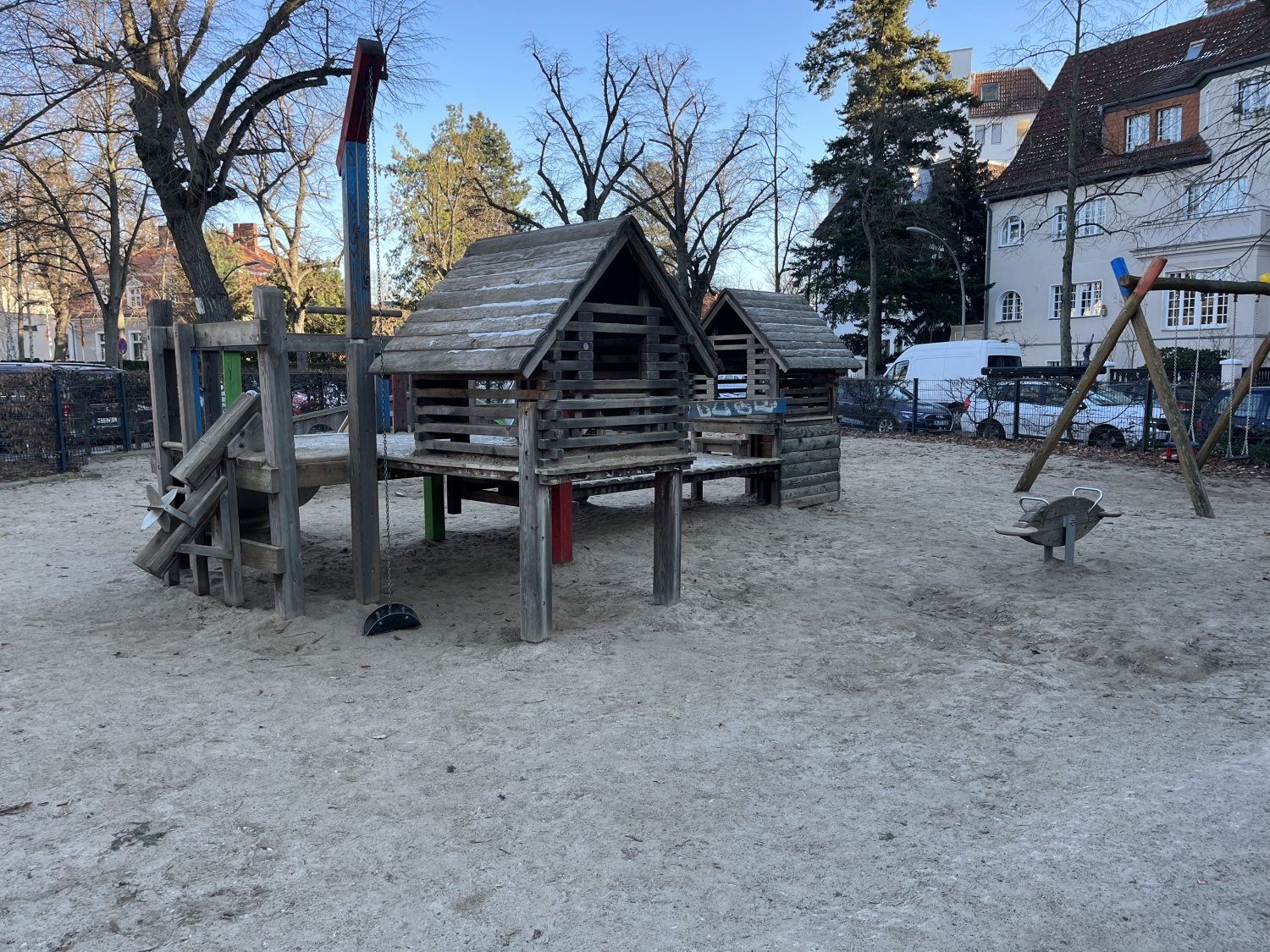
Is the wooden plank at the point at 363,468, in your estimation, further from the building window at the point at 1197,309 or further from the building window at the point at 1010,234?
the building window at the point at 1010,234

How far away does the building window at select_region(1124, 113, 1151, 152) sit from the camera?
110 ft

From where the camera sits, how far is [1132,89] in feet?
110

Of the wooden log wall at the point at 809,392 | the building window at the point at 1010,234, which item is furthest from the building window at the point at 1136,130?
the wooden log wall at the point at 809,392

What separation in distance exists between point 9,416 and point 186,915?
16.3 meters

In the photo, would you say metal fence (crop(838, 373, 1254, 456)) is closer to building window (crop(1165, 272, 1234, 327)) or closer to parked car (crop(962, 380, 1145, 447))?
parked car (crop(962, 380, 1145, 447))

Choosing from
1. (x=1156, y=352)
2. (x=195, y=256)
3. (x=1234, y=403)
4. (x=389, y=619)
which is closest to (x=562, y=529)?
(x=389, y=619)

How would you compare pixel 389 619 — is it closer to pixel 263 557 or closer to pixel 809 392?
pixel 263 557

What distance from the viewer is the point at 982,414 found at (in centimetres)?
2405

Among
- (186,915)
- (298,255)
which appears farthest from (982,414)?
(298,255)

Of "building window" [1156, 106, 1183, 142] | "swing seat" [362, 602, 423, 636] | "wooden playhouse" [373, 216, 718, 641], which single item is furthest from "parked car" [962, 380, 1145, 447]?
"building window" [1156, 106, 1183, 142]

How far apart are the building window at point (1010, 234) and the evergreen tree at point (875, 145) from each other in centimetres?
442

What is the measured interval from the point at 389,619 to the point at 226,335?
107 inches

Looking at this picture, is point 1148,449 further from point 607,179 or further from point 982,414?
point 607,179

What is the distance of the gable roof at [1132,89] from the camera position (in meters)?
29.7
